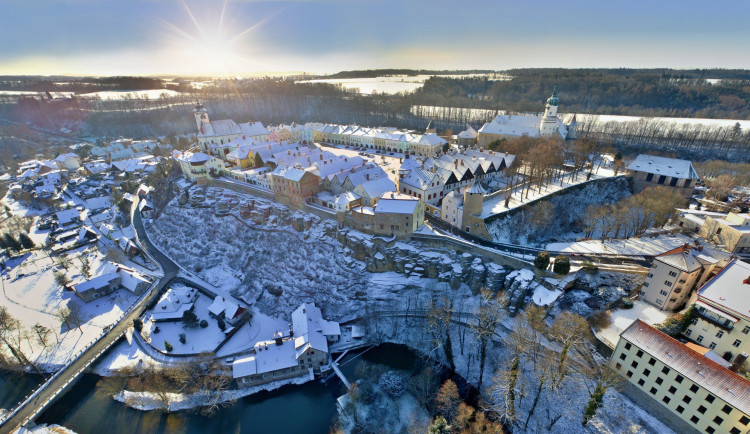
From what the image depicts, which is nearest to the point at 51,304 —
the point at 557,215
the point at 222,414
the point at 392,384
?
the point at 222,414

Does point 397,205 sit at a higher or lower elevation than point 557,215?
higher

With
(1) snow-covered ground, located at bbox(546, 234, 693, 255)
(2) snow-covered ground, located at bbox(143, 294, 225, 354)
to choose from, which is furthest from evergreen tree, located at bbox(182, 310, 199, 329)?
(1) snow-covered ground, located at bbox(546, 234, 693, 255)

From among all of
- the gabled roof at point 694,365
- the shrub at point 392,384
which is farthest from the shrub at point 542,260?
the shrub at point 392,384

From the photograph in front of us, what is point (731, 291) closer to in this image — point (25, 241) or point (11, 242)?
point (25, 241)

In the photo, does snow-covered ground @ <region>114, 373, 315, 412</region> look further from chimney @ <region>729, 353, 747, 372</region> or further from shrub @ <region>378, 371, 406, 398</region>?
chimney @ <region>729, 353, 747, 372</region>

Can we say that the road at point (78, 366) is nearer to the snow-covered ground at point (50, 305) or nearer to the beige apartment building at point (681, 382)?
the snow-covered ground at point (50, 305)

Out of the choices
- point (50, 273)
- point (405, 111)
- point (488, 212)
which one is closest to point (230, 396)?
point (488, 212)

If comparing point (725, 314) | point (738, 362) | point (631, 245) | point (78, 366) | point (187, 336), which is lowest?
point (187, 336)
